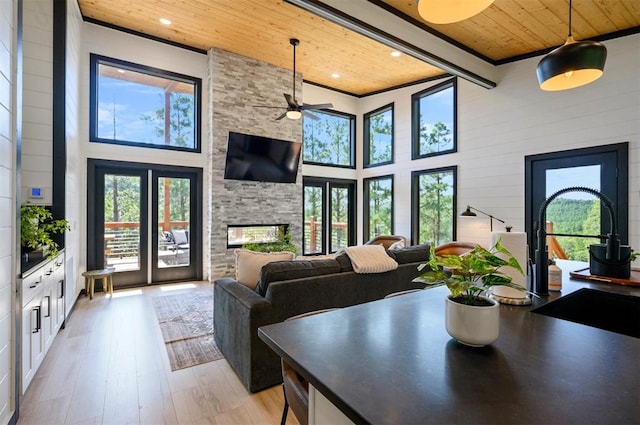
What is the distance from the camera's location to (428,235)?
252 inches

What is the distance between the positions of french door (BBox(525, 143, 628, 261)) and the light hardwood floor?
12.5 feet

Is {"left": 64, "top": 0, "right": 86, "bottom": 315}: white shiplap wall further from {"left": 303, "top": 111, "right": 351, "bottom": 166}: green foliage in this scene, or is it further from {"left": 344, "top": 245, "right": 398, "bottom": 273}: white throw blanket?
{"left": 303, "top": 111, "right": 351, "bottom": 166}: green foliage

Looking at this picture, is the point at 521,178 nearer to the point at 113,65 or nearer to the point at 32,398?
the point at 32,398

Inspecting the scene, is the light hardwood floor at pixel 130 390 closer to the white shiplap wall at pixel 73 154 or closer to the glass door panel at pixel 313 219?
the white shiplap wall at pixel 73 154

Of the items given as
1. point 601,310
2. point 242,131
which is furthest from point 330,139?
point 601,310

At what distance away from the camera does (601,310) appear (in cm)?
158

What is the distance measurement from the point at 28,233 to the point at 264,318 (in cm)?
200

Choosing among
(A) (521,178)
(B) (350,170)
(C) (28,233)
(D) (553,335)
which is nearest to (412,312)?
(D) (553,335)

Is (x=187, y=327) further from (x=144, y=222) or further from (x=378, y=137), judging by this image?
(x=378, y=137)

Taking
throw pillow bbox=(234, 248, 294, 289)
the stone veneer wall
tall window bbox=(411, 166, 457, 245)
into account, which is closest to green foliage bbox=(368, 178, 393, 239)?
tall window bbox=(411, 166, 457, 245)

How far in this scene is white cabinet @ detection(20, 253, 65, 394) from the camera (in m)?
2.17

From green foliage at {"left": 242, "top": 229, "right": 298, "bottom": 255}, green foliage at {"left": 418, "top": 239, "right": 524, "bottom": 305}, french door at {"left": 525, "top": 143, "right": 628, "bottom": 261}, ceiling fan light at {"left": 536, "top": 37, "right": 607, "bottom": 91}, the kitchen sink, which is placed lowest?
green foliage at {"left": 242, "top": 229, "right": 298, "bottom": 255}

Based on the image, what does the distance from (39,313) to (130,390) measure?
992 millimetres

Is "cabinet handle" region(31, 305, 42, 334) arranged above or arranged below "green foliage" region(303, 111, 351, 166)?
below
